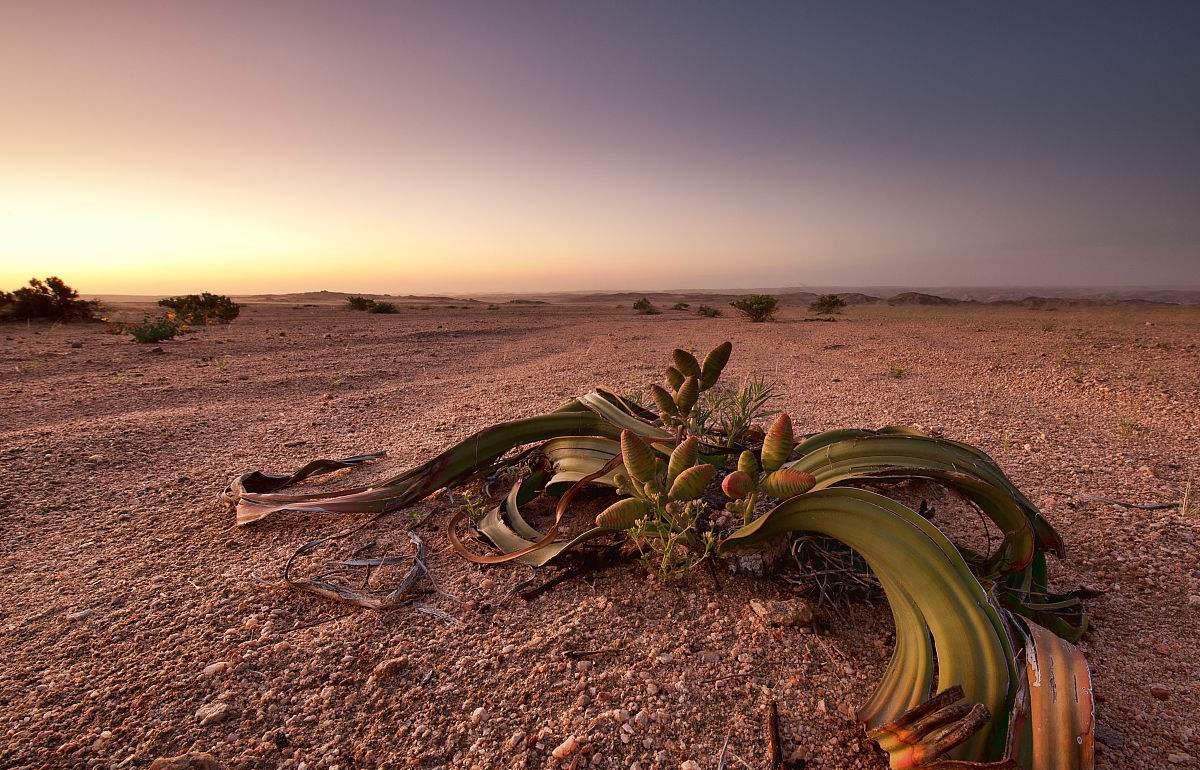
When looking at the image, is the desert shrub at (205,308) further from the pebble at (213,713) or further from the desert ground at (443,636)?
the pebble at (213,713)

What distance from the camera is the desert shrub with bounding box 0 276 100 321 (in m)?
13.9

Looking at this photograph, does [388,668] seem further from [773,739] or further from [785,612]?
[785,612]

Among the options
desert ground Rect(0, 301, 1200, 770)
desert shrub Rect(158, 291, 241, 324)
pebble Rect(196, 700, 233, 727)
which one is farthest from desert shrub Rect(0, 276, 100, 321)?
pebble Rect(196, 700, 233, 727)

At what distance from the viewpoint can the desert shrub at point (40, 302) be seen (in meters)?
13.9

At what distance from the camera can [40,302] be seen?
46.1 feet

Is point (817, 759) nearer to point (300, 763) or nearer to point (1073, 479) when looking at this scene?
point (300, 763)

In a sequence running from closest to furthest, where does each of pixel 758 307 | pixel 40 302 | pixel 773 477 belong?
pixel 773 477 < pixel 40 302 < pixel 758 307

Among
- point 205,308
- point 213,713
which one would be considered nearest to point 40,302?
point 205,308

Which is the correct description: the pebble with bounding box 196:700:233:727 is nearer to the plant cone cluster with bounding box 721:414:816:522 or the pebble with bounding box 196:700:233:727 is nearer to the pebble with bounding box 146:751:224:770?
the pebble with bounding box 146:751:224:770

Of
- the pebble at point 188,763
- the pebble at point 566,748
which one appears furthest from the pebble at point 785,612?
the pebble at point 188,763

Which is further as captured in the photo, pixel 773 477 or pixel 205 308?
pixel 205 308

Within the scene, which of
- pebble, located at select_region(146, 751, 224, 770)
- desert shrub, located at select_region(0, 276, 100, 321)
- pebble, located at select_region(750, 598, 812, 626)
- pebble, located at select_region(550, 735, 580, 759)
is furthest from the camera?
desert shrub, located at select_region(0, 276, 100, 321)

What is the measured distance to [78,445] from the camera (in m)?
3.47

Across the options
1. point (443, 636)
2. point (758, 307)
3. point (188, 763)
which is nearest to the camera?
point (188, 763)
